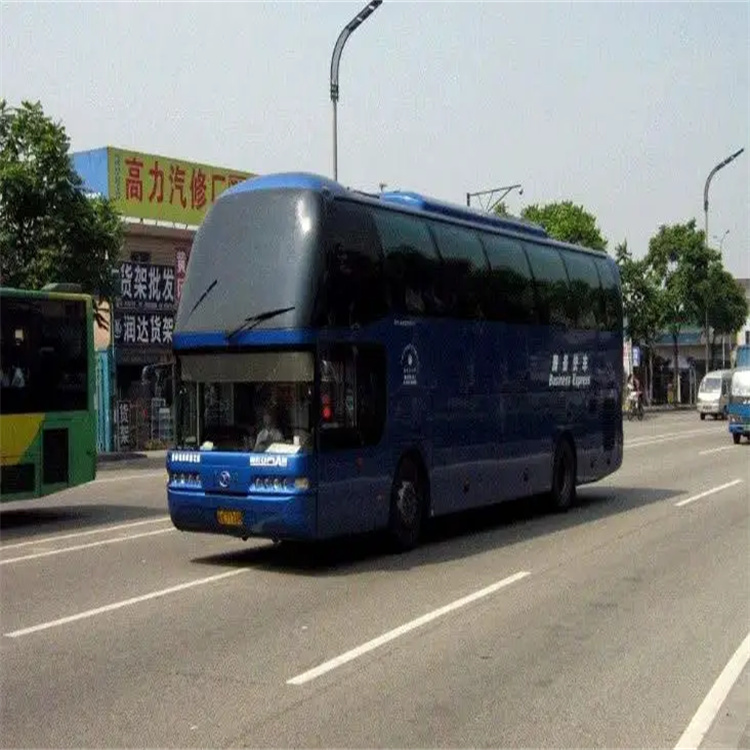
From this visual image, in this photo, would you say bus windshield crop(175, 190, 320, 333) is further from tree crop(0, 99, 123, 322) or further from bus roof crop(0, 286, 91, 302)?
tree crop(0, 99, 123, 322)

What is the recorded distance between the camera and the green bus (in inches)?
639

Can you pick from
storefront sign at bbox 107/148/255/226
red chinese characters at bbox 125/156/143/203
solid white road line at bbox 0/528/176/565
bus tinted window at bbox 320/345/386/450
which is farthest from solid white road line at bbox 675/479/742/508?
red chinese characters at bbox 125/156/143/203

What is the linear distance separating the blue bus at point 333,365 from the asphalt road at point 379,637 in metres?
0.74

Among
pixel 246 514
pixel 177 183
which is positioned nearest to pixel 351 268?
pixel 246 514

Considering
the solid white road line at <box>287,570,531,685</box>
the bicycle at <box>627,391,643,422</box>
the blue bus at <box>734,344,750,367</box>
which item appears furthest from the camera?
the bicycle at <box>627,391,643,422</box>

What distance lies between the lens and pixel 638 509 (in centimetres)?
1806

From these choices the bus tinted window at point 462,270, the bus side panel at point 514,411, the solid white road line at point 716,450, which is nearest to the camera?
the bus tinted window at point 462,270

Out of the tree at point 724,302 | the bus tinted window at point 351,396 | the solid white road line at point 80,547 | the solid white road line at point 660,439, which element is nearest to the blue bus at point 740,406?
the solid white road line at point 660,439

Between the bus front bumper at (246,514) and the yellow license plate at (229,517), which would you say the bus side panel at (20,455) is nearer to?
the bus front bumper at (246,514)

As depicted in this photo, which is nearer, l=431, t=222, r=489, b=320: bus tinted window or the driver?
the driver

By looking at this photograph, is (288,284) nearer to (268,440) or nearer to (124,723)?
(268,440)

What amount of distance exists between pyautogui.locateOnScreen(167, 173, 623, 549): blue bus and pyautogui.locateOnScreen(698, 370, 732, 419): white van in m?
39.6

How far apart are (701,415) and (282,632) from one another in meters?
48.2

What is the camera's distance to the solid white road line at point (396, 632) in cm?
787
